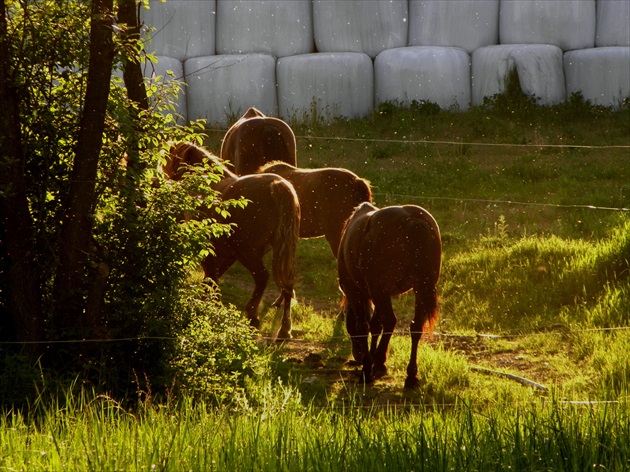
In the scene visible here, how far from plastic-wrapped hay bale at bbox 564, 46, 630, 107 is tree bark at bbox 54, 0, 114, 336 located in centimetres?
1246

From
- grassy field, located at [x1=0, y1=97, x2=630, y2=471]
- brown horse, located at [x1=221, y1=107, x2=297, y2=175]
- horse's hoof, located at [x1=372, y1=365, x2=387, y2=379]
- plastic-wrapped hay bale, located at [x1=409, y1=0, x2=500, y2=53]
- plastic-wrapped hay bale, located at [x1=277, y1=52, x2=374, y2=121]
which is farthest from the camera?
plastic-wrapped hay bale, located at [x1=409, y1=0, x2=500, y2=53]

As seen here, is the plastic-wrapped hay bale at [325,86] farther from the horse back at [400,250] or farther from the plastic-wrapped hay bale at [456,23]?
the horse back at [400,250]

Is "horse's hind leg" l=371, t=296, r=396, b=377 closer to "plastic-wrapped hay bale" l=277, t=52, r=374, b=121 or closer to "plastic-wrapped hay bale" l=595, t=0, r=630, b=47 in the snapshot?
"plastic-wrapped hay bale" l=277, t=52, r=374, b=121

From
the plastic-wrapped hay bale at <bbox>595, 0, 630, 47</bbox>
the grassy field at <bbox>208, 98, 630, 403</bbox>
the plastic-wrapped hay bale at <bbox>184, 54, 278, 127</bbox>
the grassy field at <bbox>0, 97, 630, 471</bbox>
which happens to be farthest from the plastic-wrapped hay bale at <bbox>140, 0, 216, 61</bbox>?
the plastic-wrapped hay bale at <bbox>595, 0, 630, 47</bbox>

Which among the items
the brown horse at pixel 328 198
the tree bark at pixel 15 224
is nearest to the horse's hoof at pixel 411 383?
the brown horse at pixel 328 198

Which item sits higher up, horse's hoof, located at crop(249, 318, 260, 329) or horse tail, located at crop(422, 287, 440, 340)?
horse tail, located at crop(422, 287, 440, 340)

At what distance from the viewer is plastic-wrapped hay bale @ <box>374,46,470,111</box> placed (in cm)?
1767

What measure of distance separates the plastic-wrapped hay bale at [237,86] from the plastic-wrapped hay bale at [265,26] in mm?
233

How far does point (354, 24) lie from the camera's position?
1806cm

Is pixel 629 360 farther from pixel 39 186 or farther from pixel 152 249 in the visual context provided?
pixel 39 186

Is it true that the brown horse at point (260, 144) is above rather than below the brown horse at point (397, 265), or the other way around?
above

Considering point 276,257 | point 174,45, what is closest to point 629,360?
point 276,257

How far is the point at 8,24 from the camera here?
6617mm

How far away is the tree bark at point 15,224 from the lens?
6363 mm
